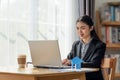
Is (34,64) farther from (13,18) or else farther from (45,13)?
(45,13)

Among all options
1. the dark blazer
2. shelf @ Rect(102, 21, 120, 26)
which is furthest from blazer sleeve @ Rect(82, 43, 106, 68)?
shelf @ Rect(102, 21, 120, 26)

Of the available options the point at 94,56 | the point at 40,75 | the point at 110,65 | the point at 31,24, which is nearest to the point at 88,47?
the point at 94,56

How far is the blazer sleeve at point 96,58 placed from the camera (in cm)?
258

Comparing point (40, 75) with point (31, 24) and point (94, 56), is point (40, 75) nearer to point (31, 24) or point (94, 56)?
point (94, 56)

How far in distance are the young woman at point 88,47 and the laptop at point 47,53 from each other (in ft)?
0.97

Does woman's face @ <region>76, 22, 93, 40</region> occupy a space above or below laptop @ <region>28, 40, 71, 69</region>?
above

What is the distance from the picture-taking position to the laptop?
2324 millimetres

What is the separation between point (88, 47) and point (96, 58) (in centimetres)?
22

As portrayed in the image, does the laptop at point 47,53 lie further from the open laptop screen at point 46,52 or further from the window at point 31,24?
the window at point 31,24

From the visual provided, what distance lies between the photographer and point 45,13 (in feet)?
11.2

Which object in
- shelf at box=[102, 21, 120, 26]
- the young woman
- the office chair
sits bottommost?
the office chair

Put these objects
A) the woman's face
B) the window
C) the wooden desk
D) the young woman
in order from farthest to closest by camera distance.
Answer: the window < the woman's face < the young woman < the wooden desk

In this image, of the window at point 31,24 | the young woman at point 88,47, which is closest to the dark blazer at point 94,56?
the young woman at point 88,47

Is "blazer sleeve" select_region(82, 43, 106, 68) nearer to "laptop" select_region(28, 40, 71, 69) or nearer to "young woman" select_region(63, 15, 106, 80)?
"young woman" select_region(63, 15, 106, 80)
